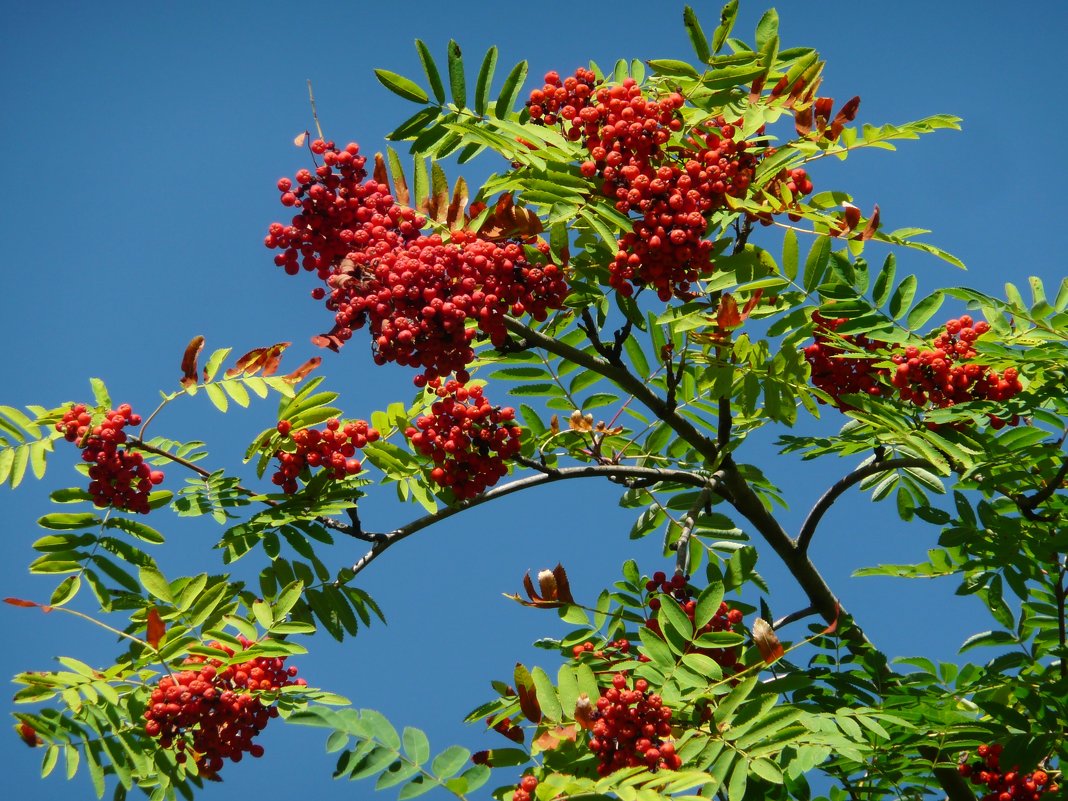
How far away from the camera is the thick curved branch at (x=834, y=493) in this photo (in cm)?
517

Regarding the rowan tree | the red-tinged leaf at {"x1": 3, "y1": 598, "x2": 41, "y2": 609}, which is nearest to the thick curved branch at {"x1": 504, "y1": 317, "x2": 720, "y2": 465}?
the rowan tree

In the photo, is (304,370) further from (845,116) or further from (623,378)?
(845,116)

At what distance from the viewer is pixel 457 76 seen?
15.1 ft

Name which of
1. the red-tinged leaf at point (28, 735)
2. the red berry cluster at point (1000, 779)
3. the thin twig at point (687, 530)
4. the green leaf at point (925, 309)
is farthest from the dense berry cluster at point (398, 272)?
the red berry cluster at point (1000, 779)

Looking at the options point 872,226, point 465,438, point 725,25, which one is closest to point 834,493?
point 872,226

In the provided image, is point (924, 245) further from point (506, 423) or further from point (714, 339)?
point (506, 423)

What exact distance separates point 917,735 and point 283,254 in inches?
131

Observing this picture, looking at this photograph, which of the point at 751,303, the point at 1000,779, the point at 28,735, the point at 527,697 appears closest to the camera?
the point at 527,697

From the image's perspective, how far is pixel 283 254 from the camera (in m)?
4.69

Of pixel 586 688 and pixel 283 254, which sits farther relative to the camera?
pixel 283 254

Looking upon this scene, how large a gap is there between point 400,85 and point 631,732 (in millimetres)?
2615

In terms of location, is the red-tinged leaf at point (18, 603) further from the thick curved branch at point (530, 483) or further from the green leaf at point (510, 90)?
the green leaf at point (510, 90)

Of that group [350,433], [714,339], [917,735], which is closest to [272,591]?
[350,433]

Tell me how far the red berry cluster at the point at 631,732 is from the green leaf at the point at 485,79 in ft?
7.89
